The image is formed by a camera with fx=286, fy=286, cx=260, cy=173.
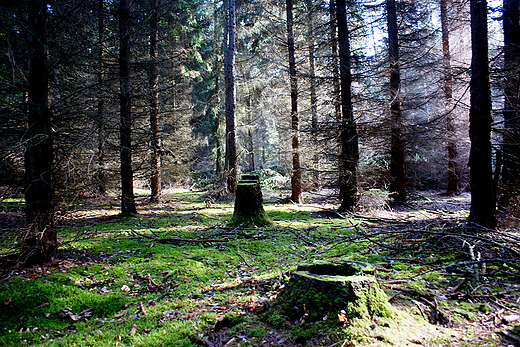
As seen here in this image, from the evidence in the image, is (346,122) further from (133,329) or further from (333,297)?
(133,329)

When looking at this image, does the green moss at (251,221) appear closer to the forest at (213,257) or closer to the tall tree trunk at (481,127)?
the forest at (213,257)

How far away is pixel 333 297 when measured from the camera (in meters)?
2.43

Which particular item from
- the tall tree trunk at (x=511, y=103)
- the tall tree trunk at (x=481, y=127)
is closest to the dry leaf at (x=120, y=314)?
the tall tree trunk at (x=481, y=127)

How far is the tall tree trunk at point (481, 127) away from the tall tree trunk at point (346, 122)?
4130 millimetres

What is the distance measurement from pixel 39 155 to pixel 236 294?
3.62m

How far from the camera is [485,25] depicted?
16.7 feet

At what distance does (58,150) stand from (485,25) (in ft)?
25.1

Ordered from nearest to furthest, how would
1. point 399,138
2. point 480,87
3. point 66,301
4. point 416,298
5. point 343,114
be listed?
point 416,298 → point 66,301 → point 480,87 → point 343,114 → point 399,138

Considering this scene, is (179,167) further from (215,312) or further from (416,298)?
(416,298)

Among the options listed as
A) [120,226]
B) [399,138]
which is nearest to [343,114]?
[399,138]

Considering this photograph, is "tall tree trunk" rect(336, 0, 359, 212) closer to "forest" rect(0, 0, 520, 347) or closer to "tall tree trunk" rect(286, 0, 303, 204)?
"forest" rect(0, 0, 520, 347)

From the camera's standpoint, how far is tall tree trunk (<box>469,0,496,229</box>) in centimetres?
498

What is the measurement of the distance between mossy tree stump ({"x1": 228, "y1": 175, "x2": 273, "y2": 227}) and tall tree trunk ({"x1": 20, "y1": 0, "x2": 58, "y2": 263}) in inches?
153

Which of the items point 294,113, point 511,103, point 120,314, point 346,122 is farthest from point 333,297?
point 294,113
